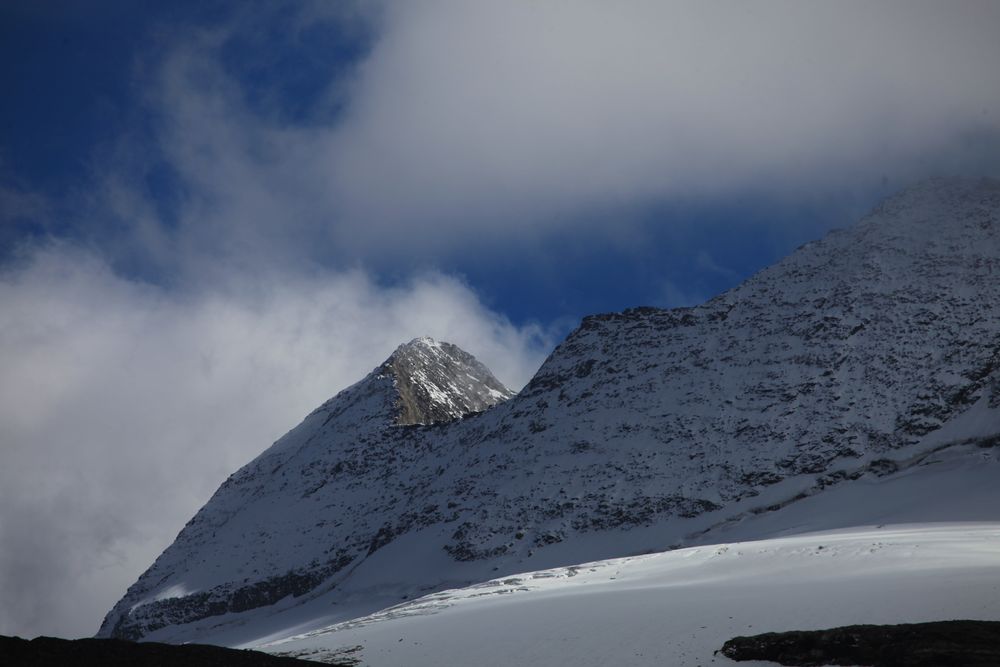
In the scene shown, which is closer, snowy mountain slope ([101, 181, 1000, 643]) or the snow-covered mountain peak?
snowy mountain slope ([101, 181, 1000, 643])

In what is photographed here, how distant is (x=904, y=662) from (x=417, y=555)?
77.2m

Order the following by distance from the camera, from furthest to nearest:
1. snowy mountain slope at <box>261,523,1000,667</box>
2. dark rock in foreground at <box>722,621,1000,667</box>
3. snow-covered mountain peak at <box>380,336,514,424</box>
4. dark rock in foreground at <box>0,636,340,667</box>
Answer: snow-covered mountain peak at <box>380,336,514,424</box>, snowy mountain slope at <box>261,523,1000,667</box>, dark rock in foreground at <box>0,636,340,667</box>, dark rock in foreground at <box>722,621,1000,667</box>

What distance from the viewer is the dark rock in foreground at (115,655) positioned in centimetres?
2166

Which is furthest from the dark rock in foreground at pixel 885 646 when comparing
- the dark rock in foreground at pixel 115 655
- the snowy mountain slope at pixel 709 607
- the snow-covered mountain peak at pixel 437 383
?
the snow-covered mountain peak at pixel 437 383

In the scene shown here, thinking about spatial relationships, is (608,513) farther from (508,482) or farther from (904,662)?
(904,662)

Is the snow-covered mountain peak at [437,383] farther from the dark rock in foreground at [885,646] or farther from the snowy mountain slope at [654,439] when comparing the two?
the dark rock in foreground at [885,646]

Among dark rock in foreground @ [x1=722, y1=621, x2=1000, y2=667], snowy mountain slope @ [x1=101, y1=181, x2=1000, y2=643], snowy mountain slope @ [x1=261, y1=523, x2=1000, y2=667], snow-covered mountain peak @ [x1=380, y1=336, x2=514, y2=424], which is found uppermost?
snow-covered mountain peak @ [x1=380, y1=336, x2=514, y2=424]

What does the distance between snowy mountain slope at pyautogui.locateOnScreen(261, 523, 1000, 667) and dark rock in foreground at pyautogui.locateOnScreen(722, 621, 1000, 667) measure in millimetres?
1493

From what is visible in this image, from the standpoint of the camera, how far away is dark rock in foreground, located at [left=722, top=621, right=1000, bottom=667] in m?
19.5

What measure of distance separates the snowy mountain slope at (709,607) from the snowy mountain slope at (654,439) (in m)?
29.0

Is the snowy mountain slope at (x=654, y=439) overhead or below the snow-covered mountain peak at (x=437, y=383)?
below

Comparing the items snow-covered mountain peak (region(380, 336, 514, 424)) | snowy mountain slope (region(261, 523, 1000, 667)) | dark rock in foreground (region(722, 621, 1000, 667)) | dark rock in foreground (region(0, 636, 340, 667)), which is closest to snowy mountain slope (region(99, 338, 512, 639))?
snow-covered mountain peak (region(380, 336, 514, 424))

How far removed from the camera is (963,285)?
87500mm

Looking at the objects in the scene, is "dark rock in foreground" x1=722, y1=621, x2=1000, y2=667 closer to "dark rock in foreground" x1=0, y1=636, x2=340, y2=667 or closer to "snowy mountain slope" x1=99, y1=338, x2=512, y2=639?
"dark rock in foreground" x1=0, y1=636, x2=340, y2=667
